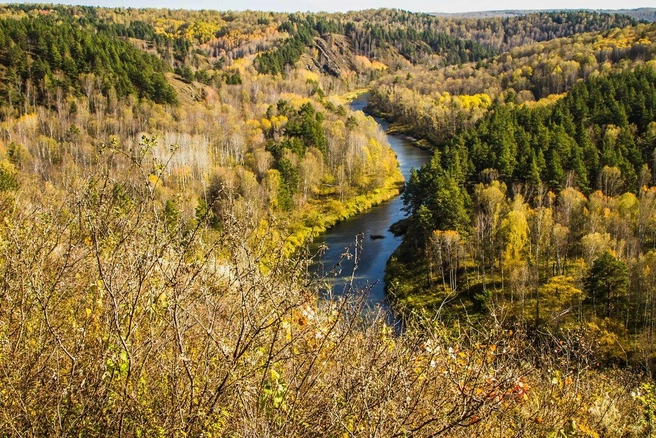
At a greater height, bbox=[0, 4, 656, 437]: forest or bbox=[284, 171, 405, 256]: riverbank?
bbox=[0, 4, 656, 437]: forest

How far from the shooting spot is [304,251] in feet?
14.7

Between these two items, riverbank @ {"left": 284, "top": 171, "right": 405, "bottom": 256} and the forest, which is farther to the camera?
riverbank @ {"left": 284, "top": 171, "right": 405, "bottom": 256}

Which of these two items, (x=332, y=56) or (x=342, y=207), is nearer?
(x=342, y=207)

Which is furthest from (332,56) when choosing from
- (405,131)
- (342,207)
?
(342,207)

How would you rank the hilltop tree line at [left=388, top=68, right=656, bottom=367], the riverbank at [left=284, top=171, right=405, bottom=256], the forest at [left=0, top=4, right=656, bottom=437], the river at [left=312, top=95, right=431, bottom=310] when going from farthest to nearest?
the riverbank at [left=284, top=171, right=405, bottom=256] < the river at [left=312, top=95, right=431, bottom=310] < the hilltop tree line at [left=388, top=68, right=656, bottom=367] < the forest at [left=0, top=4, right=656, bottom=437]

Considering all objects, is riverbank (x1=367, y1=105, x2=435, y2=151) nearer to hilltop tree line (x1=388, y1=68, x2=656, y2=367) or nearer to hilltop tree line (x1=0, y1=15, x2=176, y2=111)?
hilltop tree line (x1=388, y1=68, x2=656, y2=367)

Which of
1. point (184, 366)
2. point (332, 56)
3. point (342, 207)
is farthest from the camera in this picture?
point (332, 56)

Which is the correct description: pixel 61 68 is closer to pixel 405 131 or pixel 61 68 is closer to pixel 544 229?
pixel 405 131

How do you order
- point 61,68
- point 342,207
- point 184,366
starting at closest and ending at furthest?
point 184,366
point 342,207
point 61,68

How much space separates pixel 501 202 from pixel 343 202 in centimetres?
1586

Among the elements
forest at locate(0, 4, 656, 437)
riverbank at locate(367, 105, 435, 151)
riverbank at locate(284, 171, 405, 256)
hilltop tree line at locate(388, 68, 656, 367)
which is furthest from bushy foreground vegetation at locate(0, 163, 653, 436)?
riverbank at locate(367, 105, 435, 151)

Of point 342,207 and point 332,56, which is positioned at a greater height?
point 332,56

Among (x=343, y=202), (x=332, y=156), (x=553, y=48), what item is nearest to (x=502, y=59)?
(x=553, y=48)

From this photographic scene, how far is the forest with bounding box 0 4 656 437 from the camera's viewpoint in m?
3.60
